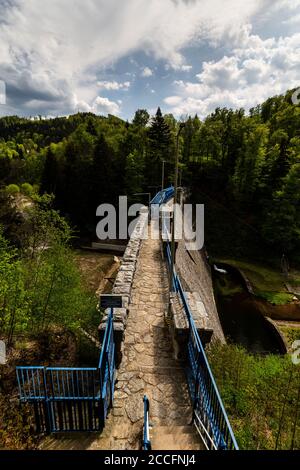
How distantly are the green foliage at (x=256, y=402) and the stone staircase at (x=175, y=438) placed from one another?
6.44 ft

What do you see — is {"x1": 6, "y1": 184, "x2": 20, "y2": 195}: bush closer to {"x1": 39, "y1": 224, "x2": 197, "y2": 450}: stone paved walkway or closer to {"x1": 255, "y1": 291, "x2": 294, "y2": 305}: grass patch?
{"x1": 39, "y1": 224, "x2": 197, "y2": 450}: stone paved walkway

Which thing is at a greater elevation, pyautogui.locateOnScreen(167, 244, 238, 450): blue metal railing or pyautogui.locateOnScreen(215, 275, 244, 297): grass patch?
pyautogui.locateOnScreen(167, 244, 238, 450): blue metal railing

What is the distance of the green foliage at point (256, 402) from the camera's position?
18.4ft

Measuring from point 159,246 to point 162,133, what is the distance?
26.1 meters

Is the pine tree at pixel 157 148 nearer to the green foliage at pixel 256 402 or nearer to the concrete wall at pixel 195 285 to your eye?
the concrete wall at pixel 195 285

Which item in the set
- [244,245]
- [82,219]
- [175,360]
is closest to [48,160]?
[82,219]

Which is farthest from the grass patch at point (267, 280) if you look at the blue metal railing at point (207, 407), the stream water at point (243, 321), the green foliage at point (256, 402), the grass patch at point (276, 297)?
the blue metal railing at point (207, 407)

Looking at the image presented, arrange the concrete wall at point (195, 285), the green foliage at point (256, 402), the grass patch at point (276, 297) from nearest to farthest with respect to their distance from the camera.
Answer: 1. the green foliage at point (256, 402)
2. the concrete wall at point (195, 285)
3. the grass patch at point (276, 297)

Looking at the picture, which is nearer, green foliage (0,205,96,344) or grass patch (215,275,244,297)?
green foliage (0,205,96,344)

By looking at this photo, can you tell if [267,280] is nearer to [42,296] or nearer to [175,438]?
[42,296]

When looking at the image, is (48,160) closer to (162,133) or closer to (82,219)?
(82,219)

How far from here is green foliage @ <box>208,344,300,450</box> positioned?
5594 mm

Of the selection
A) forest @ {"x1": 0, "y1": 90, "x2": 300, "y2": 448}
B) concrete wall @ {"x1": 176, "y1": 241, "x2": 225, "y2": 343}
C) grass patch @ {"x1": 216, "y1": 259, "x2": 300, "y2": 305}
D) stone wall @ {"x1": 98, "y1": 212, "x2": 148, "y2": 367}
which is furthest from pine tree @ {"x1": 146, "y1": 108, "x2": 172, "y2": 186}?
stone wall @ {"x1": 98, "y1": 212, "x2": 148, "y2": 367}

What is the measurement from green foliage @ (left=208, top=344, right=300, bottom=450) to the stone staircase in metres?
1.96
